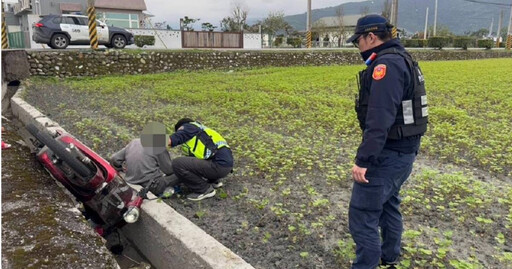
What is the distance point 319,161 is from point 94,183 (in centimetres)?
272

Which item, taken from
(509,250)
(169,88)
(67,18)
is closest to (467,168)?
Result: (509,250)

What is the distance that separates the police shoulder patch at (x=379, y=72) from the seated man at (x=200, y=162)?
6.77ft

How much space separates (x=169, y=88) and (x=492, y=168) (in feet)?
28.1

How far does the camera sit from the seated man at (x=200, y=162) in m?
3.87

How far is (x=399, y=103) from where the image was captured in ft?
7.27

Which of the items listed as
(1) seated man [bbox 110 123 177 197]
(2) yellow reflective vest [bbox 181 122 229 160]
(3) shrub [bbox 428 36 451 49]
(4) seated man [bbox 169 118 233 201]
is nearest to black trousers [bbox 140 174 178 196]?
(1) seated man [bbox 110 123 177 197]

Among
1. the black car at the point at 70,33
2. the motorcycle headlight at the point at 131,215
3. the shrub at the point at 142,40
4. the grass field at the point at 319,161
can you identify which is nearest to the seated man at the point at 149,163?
the grass field at the point at 319,161

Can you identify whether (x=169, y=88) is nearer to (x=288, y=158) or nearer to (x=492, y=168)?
(x=288, y=158)

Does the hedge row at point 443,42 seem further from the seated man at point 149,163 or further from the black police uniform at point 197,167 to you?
the seated man at point 149,163

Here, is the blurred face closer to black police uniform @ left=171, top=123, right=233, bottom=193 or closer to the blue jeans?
the blue jeans

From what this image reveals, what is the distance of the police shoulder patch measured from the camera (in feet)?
7.10

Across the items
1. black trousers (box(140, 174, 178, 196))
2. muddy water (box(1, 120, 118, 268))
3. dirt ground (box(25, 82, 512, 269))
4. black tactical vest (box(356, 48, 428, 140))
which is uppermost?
black tactical vest (box(356, 48, 428, 140))

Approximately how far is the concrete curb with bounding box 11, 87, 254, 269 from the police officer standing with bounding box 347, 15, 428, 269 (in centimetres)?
77

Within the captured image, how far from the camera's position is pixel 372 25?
89.4 inches
